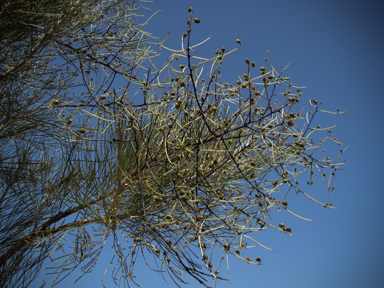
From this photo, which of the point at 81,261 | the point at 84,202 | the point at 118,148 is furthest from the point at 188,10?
the point at 81,261

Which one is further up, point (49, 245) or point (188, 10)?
point (188, 10)

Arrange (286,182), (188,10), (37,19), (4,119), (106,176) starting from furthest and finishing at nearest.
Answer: (4,119) < (37,19) < (106,176) < (286,182) < (188,10)

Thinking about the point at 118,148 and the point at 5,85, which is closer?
the point at 118,148

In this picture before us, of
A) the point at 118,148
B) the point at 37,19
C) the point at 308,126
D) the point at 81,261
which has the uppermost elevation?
the point at 37,19

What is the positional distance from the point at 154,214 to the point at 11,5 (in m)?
1.02

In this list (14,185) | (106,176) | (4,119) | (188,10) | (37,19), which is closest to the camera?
(188,10)

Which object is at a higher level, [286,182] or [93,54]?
[93,54]

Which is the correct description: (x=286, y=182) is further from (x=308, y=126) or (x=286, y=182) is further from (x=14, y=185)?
(x=14, y=185)

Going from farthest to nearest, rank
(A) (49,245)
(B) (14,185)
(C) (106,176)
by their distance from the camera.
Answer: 1. (B) (14,185)
2. (A) (49,245)
3. (C) (106,176)

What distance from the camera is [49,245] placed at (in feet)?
3.88

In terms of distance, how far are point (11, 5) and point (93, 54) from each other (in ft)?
1.20

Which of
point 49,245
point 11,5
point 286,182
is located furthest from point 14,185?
point 286,182

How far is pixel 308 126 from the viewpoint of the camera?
101 centimetres

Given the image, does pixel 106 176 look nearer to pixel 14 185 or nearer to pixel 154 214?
pixel 154 214
